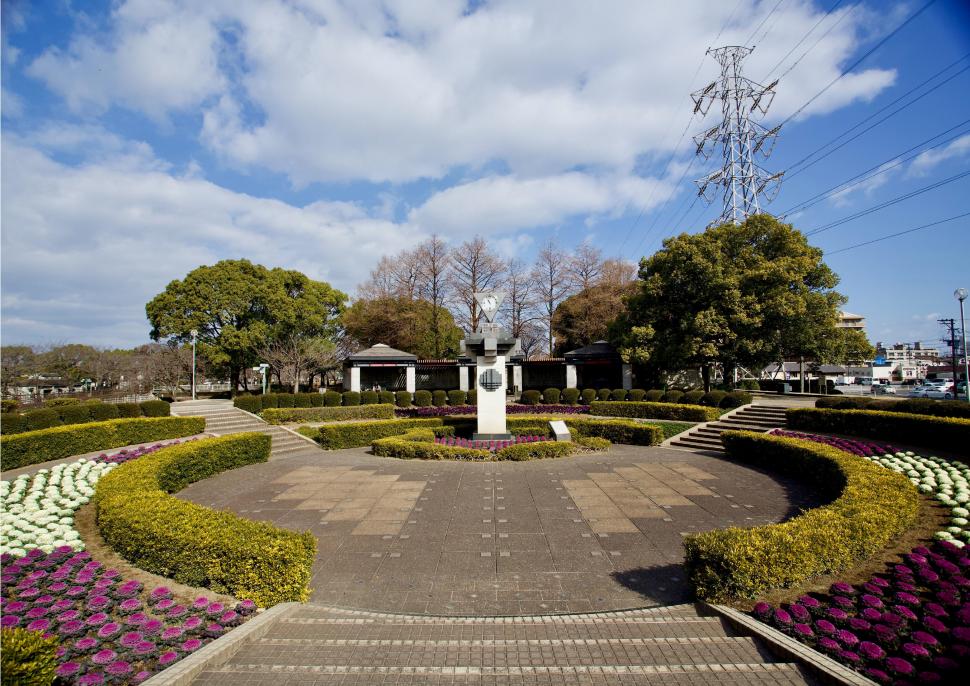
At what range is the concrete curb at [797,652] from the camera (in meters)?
3.56

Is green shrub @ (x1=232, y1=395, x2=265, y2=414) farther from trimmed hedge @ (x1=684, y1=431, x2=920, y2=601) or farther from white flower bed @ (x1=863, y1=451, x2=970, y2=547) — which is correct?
white flower bed @ (x1=863, y1=451, x2=970, y2=547)

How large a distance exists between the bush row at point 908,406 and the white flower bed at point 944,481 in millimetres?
3161

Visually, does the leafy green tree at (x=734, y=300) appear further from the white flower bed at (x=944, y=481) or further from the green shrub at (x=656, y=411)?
the white flower bed at (x=944, y=481)

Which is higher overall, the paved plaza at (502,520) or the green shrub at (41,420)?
the green shrub at (41,420)

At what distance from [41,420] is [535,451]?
1454 centimetres

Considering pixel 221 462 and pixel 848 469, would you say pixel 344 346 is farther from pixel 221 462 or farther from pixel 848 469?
pixel 848 469

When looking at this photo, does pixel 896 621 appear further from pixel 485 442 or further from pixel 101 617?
pixel 485 442

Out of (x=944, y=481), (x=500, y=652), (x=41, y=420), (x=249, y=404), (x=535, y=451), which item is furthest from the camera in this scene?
(x=249, y=404)

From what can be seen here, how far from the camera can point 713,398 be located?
21500 mm

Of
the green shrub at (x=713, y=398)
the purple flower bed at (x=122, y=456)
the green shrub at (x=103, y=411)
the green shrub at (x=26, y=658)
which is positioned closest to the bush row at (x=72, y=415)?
the green shrub at (x=103, y=411)

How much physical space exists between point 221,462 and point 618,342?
76.0ft

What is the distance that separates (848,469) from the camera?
9273 millimetres

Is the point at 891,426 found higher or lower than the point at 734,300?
lower

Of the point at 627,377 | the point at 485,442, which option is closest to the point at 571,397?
the point at 627,377
